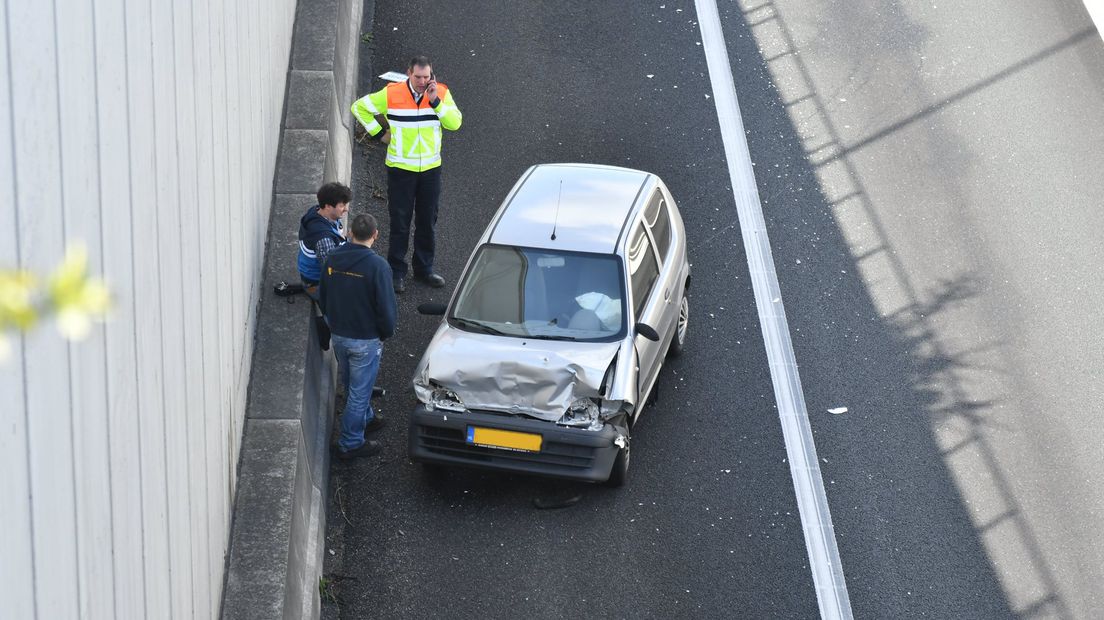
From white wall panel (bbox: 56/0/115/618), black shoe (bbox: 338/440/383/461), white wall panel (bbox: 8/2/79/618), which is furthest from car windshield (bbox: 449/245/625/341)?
white wall panel (bbox: 8/2/79/618)

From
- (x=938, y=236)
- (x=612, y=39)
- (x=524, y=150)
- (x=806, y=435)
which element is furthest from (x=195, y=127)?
(x=612, y=39)

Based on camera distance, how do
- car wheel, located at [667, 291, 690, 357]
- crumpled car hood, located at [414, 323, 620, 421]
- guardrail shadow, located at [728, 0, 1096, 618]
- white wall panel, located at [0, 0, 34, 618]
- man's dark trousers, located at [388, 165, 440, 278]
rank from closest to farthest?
white wall panel, located at [0, 0, 34, 618], guardrail shadow, located at [728, 0, 1096, 618], crumpled car hood, located at [414, 323, 620, 421], car wheel, located at [667, 291, 690, 357], man's dark trousers, located at [388, 165, 440, 278]

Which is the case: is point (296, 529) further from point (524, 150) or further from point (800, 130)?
point (800, 130)

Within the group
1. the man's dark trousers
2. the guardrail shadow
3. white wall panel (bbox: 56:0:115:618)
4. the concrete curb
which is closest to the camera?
white wall panel (bbox: 56:0:115:618)

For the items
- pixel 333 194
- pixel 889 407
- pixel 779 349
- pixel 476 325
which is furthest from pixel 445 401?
pixel 889 407

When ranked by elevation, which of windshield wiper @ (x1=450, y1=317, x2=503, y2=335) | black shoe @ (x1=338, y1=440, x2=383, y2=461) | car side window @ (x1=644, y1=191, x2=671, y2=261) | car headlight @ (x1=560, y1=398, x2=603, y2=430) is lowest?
black shoe @ (x1=338, y1=440, x2=383, y2=461)

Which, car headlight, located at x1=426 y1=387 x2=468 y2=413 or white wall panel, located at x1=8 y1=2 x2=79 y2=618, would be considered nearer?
white wall panel, located at x1=8 y1=2 x2=79 y2=618

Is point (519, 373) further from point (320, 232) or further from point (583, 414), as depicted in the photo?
point (320, 232)

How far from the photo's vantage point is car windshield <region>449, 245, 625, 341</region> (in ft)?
29.2

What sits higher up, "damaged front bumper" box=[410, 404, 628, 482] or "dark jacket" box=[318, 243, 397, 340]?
"dark jacket" box=[318, 243, 397, 340]

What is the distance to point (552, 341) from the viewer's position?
8766mm

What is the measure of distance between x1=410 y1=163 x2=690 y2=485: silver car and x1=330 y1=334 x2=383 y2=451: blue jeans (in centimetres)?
35

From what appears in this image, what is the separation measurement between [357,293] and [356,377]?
2.30 feet

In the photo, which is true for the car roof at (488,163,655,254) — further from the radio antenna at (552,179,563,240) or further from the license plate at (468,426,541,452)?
the license plate at (468,426,541,452)
